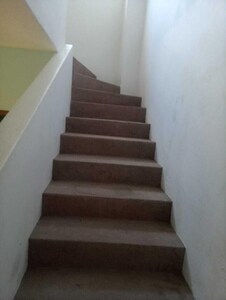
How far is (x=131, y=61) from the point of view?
3652 millimetres

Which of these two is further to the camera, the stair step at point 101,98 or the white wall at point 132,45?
the white wall at point 132,45

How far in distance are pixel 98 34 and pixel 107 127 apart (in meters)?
2.26

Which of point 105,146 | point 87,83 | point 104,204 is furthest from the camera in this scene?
point 87,83

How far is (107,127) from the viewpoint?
266 centimetres

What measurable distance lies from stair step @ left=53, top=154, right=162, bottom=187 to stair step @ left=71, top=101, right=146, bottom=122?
792 mm

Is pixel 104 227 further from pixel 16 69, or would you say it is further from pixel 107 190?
pixel 16 69

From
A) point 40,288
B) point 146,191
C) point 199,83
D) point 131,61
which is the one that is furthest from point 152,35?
point 40,288

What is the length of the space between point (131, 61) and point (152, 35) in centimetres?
70

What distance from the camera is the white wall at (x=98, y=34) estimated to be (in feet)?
13.6

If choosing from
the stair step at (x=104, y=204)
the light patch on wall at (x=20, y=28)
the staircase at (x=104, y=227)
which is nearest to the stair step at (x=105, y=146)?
the staircase at (x=104, y=227)

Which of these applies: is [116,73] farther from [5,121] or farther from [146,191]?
[5,121]

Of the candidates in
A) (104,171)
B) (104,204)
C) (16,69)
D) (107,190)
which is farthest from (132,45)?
(104,204)

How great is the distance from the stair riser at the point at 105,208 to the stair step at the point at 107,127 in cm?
98

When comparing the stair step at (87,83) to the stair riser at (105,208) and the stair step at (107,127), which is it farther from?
the stair riser at (105,208)
